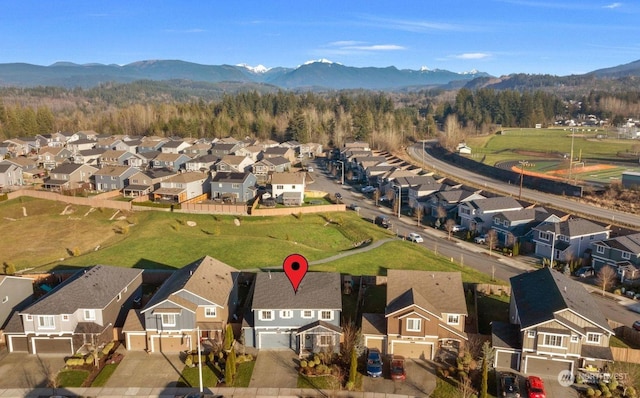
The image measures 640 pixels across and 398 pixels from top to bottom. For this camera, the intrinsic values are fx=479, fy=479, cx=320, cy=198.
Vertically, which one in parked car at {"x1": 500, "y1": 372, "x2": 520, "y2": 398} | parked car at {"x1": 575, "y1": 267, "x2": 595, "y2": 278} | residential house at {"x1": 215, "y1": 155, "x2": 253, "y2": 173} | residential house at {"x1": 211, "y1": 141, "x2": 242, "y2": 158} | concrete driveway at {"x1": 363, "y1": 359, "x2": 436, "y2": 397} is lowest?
parked car at {"x1": 575, "y1": 267, "x2": 595, "y2": 278}

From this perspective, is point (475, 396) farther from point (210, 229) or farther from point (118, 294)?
point (210, 229)

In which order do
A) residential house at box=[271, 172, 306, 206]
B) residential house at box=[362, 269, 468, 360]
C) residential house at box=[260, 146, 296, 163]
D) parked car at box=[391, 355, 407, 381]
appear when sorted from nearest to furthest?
parked car at box=[391, 355, 407, 381] < residential house at box=[362, 269, 468, 360] < residential house at box=[271, 172, 306, 206] < residential house at box=[260, 146, 296, 163]

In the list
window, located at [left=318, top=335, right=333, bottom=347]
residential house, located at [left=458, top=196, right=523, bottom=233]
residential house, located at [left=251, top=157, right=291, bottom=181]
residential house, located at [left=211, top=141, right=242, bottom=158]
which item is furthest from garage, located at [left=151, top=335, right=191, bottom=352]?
residential house, located at [left=211, top=141, right=242, bottom=158]

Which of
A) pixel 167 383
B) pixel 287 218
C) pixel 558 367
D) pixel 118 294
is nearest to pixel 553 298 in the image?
Answer: pixel 558 367

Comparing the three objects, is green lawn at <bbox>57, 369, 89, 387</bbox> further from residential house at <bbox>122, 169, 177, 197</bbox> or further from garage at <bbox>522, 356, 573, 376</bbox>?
residential house at <bbox>122, 169, 177, 197</bbox>

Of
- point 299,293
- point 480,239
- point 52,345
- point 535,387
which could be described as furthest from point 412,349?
point 480,239

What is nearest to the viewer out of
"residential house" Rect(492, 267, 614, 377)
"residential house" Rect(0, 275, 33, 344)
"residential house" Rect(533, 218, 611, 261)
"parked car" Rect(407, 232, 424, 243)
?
"residential house" Rect(492, 267, 614, 377)
